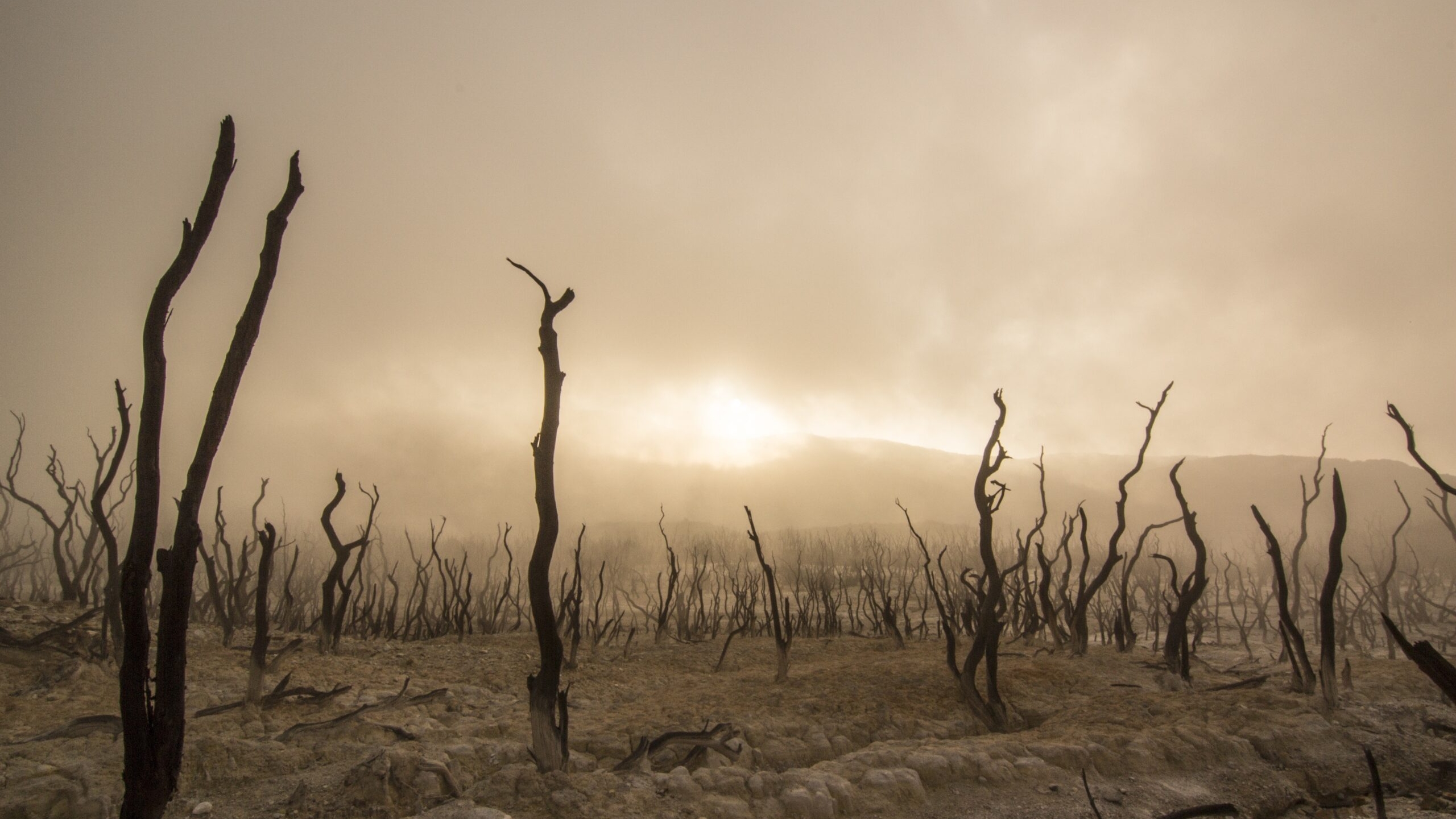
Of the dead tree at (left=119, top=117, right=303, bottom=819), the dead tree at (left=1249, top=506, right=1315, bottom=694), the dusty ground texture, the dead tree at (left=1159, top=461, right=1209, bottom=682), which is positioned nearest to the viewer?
the dead tree at (left=119, top=117, right=303, bottom=819)

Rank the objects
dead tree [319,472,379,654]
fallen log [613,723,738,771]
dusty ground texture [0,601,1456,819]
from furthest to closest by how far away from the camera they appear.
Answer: dead tree [319,472,379,654], fallen log [613,723,738,771], dusty ground texture [0,601,1456,819]

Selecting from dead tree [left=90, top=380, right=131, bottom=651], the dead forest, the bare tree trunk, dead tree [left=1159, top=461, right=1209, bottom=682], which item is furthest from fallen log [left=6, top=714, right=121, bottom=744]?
dead tree [left=1159, top=461, right=1209, bottom=682]

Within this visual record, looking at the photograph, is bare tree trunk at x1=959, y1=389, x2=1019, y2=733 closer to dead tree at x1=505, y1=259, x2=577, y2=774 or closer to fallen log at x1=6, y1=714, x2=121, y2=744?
dead tree at x1=505, y1=259, x2=577, y2=774

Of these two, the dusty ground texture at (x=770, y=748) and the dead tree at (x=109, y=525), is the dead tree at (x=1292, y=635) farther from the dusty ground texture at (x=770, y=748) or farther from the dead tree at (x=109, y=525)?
the dead tree at (x=109, y=525)

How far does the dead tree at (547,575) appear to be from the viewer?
4.24 metres

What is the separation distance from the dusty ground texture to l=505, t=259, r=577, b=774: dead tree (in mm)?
224

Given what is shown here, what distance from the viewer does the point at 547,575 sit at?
14.5 feet

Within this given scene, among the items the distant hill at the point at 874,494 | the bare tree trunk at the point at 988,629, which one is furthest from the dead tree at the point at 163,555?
the distant hill at the point at 874,494

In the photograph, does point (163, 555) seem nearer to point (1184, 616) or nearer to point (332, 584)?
point (332, 584)

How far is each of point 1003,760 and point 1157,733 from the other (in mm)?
1536

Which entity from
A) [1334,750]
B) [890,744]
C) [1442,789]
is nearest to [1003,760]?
[890,744]

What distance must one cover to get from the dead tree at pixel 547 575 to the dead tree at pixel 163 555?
1.69 meters

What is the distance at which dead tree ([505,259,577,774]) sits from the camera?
4238 mm

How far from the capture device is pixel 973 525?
233ft
